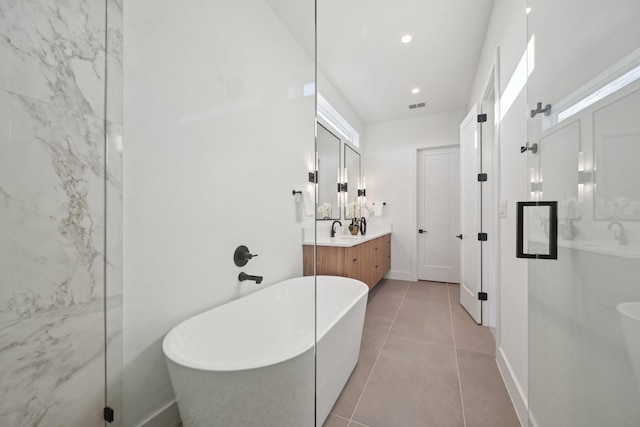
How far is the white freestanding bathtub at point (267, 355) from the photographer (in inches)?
34.4

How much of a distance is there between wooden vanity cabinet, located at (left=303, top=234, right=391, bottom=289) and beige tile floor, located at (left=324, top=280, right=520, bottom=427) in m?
0.56

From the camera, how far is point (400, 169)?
4230mm

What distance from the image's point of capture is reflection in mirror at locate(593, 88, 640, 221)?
473 millimetres

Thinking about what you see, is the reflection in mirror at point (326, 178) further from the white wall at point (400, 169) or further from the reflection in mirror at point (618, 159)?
the white wall at point (400, 169)

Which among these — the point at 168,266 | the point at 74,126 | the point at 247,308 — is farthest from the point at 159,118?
the point at 247,308

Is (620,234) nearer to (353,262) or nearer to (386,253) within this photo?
(353,262)

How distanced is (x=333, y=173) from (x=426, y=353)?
1.63 metres

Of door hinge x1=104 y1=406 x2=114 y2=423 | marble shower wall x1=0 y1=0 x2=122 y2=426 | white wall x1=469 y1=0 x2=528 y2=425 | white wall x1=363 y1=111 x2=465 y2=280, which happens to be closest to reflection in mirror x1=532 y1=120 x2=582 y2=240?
Result: white wall x1=469 y1=0 x2=528 y2=425

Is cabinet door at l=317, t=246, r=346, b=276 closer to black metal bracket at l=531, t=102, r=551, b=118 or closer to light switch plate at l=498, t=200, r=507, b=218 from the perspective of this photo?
light switch plate at l=498, t=200, r=507, b=218

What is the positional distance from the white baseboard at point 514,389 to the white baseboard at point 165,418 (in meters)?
1.75

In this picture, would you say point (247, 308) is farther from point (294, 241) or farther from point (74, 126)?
point (74, 126)

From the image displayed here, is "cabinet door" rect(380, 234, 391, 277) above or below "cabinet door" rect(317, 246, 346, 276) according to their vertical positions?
below

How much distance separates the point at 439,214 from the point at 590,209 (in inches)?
146

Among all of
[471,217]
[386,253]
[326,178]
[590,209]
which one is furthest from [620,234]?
[386,253]
